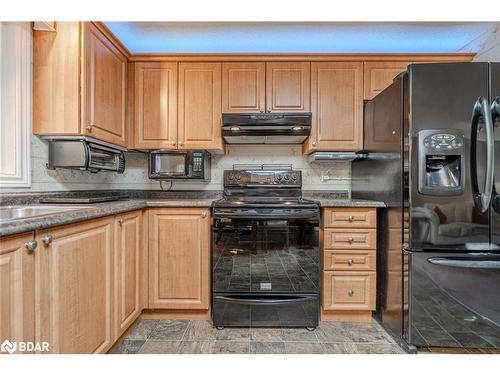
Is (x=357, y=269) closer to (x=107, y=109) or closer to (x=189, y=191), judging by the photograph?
(x=189, y=191)

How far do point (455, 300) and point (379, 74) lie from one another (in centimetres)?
180

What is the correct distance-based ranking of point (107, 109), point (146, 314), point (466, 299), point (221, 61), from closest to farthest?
point (466, 299) → point (107, 109) → point (146, 314) → point (221, 61)

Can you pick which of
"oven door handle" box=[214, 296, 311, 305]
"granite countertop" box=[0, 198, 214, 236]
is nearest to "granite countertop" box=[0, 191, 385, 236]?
"granite countertop" box=[0, 198, 214, 236]

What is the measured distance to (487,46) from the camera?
2.12m

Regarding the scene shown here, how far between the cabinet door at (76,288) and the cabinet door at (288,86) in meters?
1.61

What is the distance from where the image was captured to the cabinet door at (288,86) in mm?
2236

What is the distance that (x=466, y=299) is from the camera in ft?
5.08

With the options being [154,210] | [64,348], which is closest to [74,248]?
[64,348]

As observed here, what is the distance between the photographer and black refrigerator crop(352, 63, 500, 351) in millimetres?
1515

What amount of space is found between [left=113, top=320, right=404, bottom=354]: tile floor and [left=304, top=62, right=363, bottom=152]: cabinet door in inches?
57.5

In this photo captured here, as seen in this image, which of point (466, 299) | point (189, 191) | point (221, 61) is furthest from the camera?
point (189, 191)

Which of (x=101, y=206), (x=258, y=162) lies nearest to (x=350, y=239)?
(x=258, y=162)

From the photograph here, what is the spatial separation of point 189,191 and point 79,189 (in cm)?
92

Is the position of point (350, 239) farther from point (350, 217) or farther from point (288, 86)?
point (288, 86)
